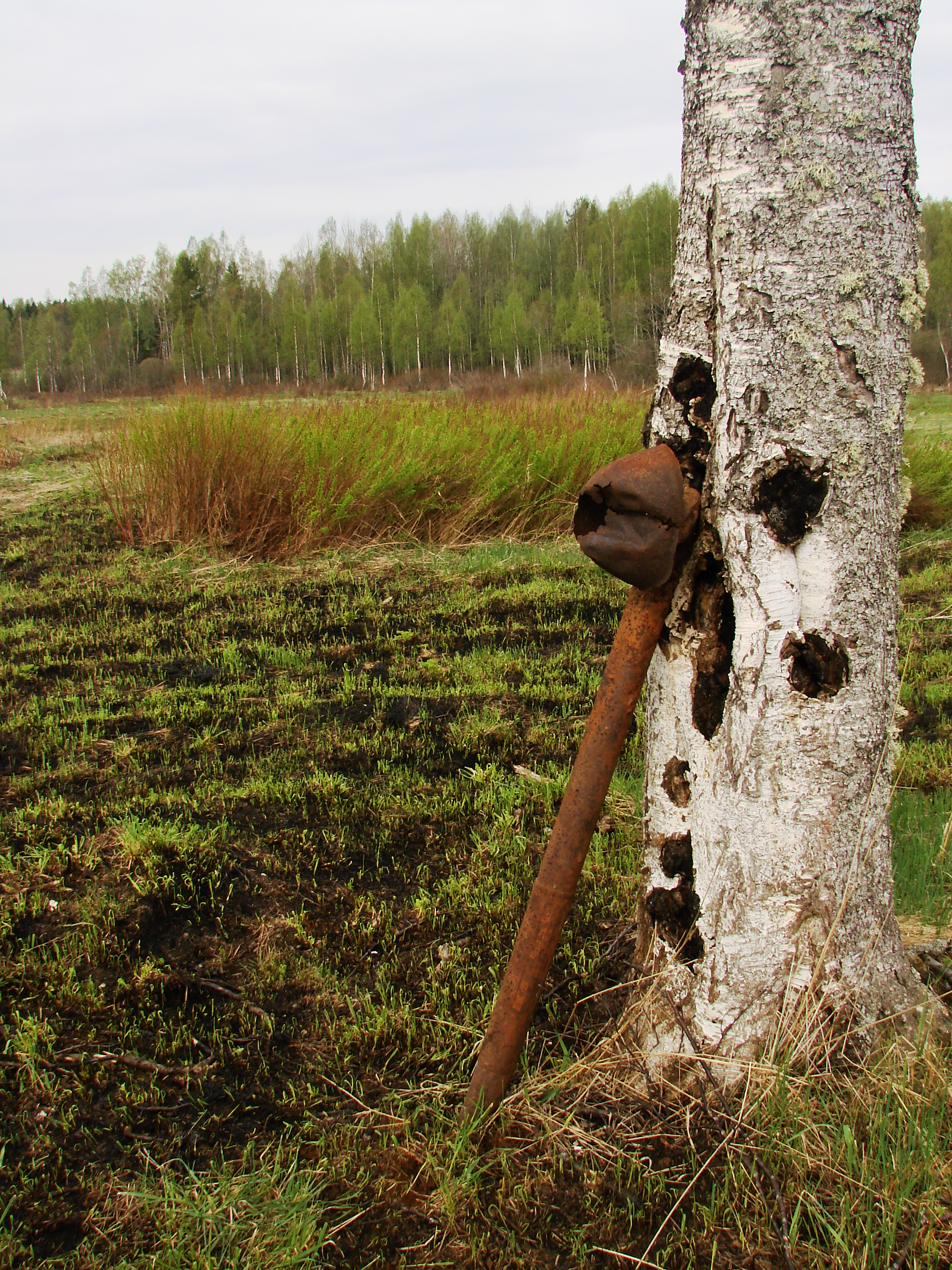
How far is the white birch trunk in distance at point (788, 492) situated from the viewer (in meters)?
1.32

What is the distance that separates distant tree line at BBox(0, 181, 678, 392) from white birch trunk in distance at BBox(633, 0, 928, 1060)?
1300 inches

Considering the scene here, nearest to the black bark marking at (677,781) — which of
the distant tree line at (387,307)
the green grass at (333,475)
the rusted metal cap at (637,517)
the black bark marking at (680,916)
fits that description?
the black bark marking at (680,916)

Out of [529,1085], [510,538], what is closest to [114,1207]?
[529,1085]

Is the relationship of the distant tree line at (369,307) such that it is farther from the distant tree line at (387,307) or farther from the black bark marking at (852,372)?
the black bark marking at (852,372)

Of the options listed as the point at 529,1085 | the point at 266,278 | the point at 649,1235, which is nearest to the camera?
the point at 649,1235

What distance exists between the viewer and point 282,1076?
5.62ft

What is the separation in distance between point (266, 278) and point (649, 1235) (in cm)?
5875

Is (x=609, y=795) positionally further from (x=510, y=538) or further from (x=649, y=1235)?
(x=510, y=538)

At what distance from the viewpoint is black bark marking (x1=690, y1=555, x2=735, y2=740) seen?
1.48 meters

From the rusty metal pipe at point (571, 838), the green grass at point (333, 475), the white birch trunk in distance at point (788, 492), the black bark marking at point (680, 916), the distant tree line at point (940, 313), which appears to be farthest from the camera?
the distant tree line at point (940, 313)

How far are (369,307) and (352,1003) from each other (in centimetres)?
4729

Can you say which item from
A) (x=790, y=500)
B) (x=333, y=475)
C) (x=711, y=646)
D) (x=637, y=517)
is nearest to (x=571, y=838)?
(x=711, y=646)

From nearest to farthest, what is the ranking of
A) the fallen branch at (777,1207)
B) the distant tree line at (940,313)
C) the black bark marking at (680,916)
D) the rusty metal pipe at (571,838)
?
1. the fallen branch at (777,1207)
2. the rusty metal pipe at (571,838)
3. the black bark marking at (680,916)
4. the distant tree line at (940,313)

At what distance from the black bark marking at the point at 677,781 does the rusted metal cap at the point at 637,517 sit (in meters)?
0.41
